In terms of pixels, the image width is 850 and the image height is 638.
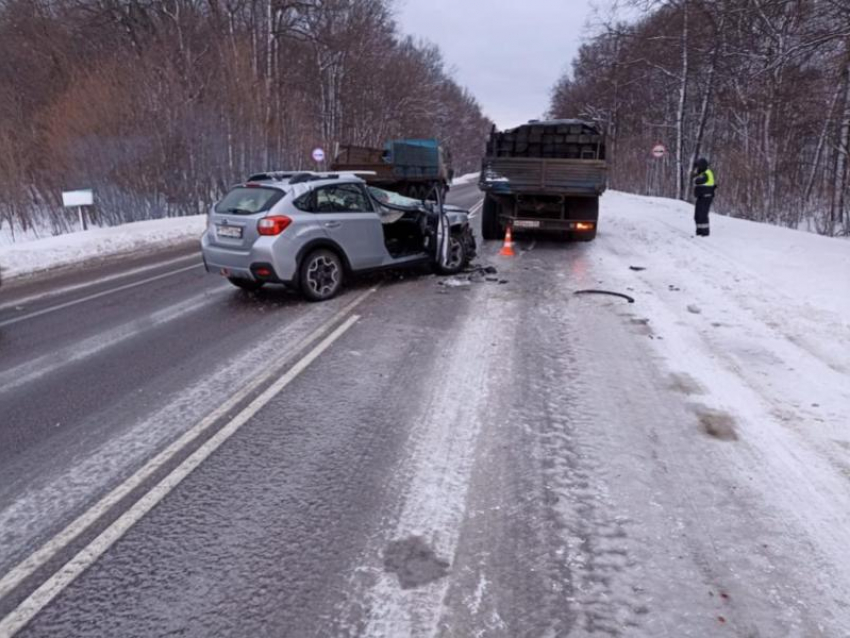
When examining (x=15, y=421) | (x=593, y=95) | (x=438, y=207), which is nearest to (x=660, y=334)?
(x=438, y=207)

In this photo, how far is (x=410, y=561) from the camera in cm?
278

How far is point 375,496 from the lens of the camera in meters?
3.32

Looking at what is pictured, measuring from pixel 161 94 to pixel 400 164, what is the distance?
362 inches

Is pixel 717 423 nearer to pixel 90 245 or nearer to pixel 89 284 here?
pixel 89 284

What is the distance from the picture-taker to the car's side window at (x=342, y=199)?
7917 millimetres

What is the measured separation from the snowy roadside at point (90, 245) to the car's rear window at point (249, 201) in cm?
564

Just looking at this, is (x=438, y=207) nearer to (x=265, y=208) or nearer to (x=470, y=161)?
(x=265, y=208)

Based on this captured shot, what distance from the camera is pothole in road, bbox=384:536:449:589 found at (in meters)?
2.66

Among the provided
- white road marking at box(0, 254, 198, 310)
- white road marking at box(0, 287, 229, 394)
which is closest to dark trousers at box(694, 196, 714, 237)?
white road marking at box(0, 287, 229, 394)

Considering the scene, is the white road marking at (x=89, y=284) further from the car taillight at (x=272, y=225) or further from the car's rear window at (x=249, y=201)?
the car taillight at (x=272, y=225)

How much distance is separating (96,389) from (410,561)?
3.54 m

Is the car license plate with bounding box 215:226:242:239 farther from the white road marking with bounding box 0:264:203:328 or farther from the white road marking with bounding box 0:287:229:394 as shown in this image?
the white road marking with bounding box 0:264:203:328

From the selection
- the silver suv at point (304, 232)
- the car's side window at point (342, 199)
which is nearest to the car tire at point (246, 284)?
the silver suv at point (304, 232)

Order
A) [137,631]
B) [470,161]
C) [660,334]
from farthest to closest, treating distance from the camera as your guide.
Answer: [470,161], [660,334], [137,631]
